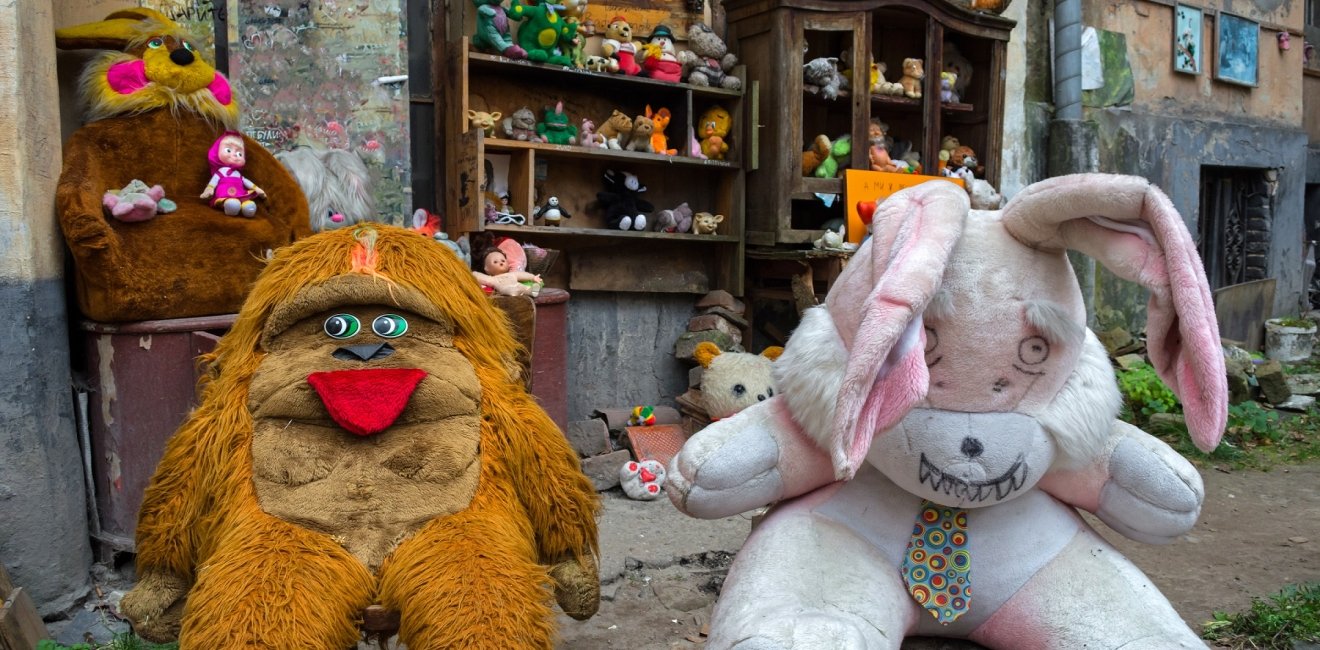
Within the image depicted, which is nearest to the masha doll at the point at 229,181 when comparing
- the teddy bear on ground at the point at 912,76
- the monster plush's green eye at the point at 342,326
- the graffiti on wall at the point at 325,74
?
the graffiti on wall at the point at 325,74

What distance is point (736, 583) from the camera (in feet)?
6.23

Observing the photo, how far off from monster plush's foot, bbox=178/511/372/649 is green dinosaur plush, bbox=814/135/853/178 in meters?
4.00

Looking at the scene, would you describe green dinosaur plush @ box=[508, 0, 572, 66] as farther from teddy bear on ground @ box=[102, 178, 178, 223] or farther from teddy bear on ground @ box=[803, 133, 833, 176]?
teddy bear on ground @ box=[102, 178, 178, 223]

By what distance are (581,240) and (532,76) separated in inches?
33.4

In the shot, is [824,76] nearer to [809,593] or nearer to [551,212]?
[551,212]

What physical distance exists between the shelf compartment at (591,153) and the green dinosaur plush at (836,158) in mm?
502

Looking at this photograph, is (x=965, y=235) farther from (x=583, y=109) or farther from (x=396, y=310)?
(x=583, y=109)

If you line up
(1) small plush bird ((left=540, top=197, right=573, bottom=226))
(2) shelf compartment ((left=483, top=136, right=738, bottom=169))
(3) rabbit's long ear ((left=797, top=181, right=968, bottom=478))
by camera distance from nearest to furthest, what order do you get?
(3) rabbit's long ear ((left=797, top=181, right=968, bottom=478)) → (2) shelf compartment ((left=483, top=136, right=738, bottom=169)) → (1) small plush bird ((left=540, top=197, right=573, bottom=226))

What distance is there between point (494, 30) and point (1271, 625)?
12.1ft

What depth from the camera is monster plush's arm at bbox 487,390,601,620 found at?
2102 mm

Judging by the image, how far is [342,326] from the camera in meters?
2.04

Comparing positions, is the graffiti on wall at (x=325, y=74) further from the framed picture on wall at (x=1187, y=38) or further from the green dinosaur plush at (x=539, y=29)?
the framed picture on wall at (x=1187, y=38)

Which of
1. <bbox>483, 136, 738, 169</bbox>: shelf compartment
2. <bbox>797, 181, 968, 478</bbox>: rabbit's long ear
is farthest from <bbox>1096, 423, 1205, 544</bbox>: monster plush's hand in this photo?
<bbox>483, 136, 738, 169</bbox>: shelf compartment

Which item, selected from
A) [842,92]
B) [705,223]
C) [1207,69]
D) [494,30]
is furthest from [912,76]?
[1207,69]
